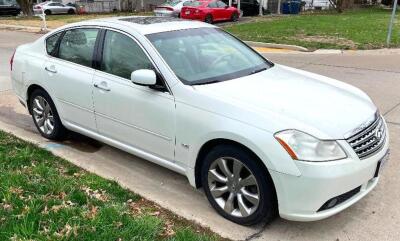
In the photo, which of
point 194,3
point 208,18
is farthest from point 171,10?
point 208,18

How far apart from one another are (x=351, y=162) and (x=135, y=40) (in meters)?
2.28

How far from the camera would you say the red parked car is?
23.2 metres

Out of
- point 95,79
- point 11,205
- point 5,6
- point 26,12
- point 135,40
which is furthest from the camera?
point 5,6

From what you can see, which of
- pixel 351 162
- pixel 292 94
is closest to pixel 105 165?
pixel 292 94

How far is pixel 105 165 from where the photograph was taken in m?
4.89

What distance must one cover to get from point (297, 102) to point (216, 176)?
0.88m

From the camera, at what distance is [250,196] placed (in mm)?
3498

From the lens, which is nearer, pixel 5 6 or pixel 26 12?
pixel 26 12

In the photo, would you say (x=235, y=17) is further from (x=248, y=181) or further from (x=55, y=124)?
(x=248, y=181)

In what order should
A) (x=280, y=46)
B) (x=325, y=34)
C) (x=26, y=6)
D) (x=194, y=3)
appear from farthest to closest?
(x=26, y=6)
(x=194, y=3)
(x=325, y=34)
(x=280, y=46)

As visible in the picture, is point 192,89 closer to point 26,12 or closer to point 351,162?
point 351,162

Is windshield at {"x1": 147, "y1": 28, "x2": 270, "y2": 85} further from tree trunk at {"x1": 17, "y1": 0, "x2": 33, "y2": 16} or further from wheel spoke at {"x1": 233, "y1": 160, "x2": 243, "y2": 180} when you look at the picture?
tree trunk at {"x1": 17, "y1": 0, "x2": 33, "y2": 16}

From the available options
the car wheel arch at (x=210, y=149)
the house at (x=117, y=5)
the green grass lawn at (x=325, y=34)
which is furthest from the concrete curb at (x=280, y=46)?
the house at (x=117, y=5)

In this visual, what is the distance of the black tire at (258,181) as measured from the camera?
3352mm
